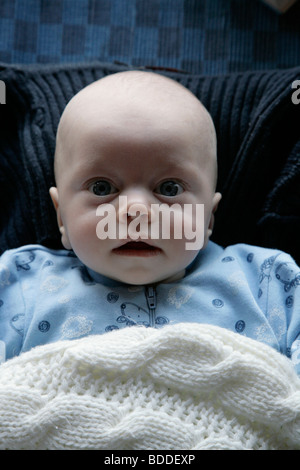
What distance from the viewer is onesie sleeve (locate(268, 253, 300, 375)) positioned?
96 cm

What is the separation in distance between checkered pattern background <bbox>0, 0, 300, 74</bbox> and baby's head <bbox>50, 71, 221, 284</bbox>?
39 cm

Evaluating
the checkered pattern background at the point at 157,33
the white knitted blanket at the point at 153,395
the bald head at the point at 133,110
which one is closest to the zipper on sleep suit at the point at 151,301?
the white knitted blanket at the point at 153,395

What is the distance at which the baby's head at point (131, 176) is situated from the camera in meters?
0.96

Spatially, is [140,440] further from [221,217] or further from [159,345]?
[221,217]

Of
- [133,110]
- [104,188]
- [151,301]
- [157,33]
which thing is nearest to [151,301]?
[151,301]

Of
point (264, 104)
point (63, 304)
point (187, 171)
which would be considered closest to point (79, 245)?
point (63, 304)

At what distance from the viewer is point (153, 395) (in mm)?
815

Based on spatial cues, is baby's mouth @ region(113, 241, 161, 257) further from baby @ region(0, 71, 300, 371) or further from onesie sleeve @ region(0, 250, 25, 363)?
onesie sleeve @ region(0, 250, 25, 363)

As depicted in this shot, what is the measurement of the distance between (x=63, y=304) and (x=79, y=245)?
0.36ft

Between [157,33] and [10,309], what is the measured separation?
2.55 ft

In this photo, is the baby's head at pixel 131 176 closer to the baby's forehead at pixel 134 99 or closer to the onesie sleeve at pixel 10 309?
the baby's forehead at pixel 134 99

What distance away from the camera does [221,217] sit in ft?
3.97

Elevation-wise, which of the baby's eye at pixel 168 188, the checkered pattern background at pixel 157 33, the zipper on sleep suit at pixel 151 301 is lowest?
the zipper on sleep suit at pixel 151 301

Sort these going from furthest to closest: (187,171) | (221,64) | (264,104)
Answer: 1. (221,64)
2. (264,104)
3. (187,171)
